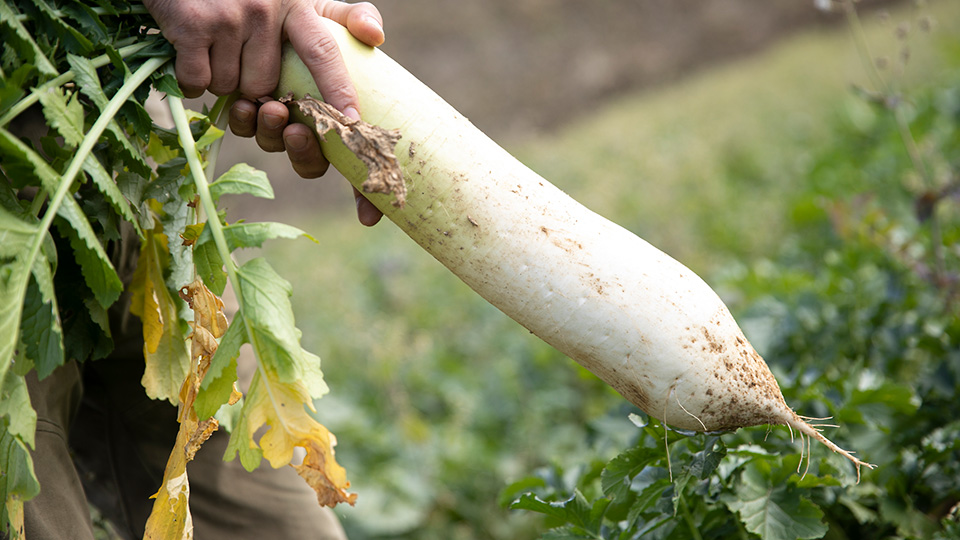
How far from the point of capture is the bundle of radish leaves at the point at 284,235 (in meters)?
1.20

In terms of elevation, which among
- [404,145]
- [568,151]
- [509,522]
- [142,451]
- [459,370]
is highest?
[404,145]

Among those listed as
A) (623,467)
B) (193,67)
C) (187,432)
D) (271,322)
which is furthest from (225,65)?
(623,467)

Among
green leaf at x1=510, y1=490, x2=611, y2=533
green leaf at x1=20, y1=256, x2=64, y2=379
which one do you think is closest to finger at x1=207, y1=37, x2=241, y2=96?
green leaf at x1=20, y1=256, x2=64, y2=379

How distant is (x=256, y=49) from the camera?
1322 millimetres

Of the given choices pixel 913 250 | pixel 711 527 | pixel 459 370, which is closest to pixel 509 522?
pixel 459 370

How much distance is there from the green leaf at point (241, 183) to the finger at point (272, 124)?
0.27ft

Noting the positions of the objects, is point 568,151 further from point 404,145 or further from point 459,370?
point 404,145

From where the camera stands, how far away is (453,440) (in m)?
3.24

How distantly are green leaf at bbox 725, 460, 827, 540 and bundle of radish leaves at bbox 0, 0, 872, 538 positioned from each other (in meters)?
0.14

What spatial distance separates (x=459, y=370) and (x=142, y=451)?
2184mm

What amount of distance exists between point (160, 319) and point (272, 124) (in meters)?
0.48

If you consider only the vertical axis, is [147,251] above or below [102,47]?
below

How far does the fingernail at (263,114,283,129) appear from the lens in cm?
135

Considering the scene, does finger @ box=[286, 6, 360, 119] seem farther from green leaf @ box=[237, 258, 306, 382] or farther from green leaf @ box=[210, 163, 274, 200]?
green leaf @ box=[237, 258, 306, 382]
